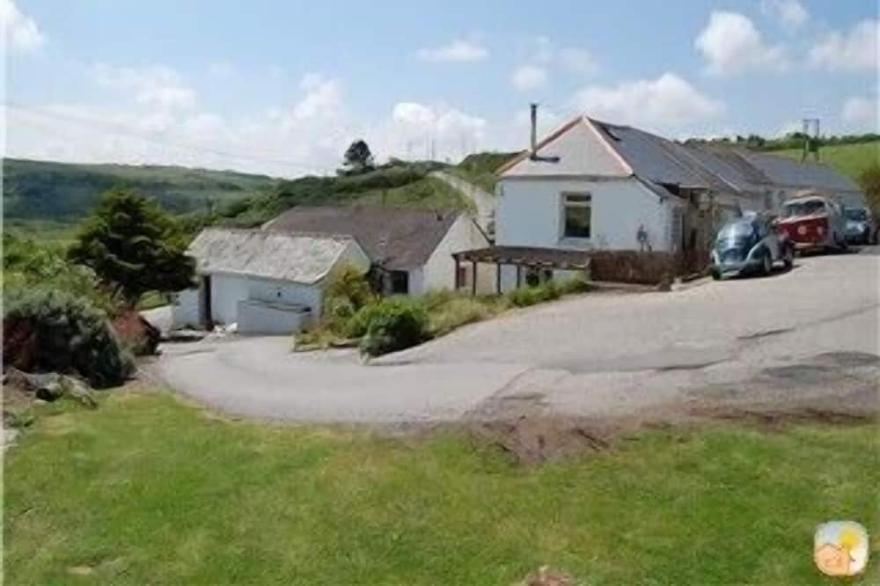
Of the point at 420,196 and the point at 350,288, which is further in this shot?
the point at 420,196

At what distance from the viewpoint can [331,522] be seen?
8.21 metres

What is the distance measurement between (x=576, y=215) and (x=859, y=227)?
40.2 ft

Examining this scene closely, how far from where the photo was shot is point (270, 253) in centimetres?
4612

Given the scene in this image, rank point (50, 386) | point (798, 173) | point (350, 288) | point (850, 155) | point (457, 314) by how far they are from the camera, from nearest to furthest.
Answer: point (50, 386)
point (457, 314)
point (350, 288)
point (798, 173)
point (850, 155)

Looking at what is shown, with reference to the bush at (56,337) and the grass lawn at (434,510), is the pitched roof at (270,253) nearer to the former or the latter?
the bush at (56,337)

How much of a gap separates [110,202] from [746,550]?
39.6 metres

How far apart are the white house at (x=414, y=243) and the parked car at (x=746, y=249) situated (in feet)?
46.8

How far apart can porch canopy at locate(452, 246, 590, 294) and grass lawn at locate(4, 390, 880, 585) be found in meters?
19.0

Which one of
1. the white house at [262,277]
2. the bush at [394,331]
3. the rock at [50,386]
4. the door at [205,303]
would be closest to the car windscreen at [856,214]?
the white house at [262,277]

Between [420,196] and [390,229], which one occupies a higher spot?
[420,196]

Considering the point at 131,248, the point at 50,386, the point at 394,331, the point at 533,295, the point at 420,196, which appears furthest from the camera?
the point at 420,196

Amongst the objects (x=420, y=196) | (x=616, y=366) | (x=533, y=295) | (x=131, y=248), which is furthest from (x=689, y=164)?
(x=420, y=196)

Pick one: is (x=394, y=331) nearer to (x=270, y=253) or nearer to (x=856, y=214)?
(x=856, y=214)

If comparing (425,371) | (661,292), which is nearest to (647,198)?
(661,292)
